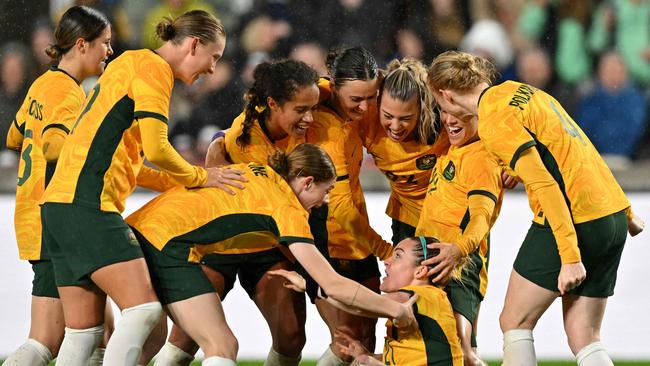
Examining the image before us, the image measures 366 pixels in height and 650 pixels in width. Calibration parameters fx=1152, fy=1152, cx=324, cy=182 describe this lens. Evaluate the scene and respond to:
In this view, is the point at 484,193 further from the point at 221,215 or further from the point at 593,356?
the point at 221,215

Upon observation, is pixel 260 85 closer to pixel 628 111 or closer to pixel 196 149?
pixel 196 149

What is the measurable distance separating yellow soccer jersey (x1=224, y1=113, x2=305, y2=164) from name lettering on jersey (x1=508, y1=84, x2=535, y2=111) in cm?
99

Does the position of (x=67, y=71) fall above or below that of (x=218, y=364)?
above

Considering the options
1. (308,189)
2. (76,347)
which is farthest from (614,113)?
(76,347)

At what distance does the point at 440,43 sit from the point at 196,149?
1.70m

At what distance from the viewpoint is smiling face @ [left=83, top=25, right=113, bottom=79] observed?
4.38 m

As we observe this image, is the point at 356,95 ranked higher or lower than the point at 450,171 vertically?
higher

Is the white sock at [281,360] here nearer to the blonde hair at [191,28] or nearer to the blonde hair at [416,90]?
the blonde hair at [416,90]

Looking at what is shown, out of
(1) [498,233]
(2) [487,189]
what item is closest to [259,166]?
(2) [487,189]

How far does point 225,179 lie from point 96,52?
2.84ft

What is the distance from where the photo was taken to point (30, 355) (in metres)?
4.13

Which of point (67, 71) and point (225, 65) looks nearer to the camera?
point (67, 71)

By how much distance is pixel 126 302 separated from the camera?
3.72m

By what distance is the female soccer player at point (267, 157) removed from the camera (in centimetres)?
440
